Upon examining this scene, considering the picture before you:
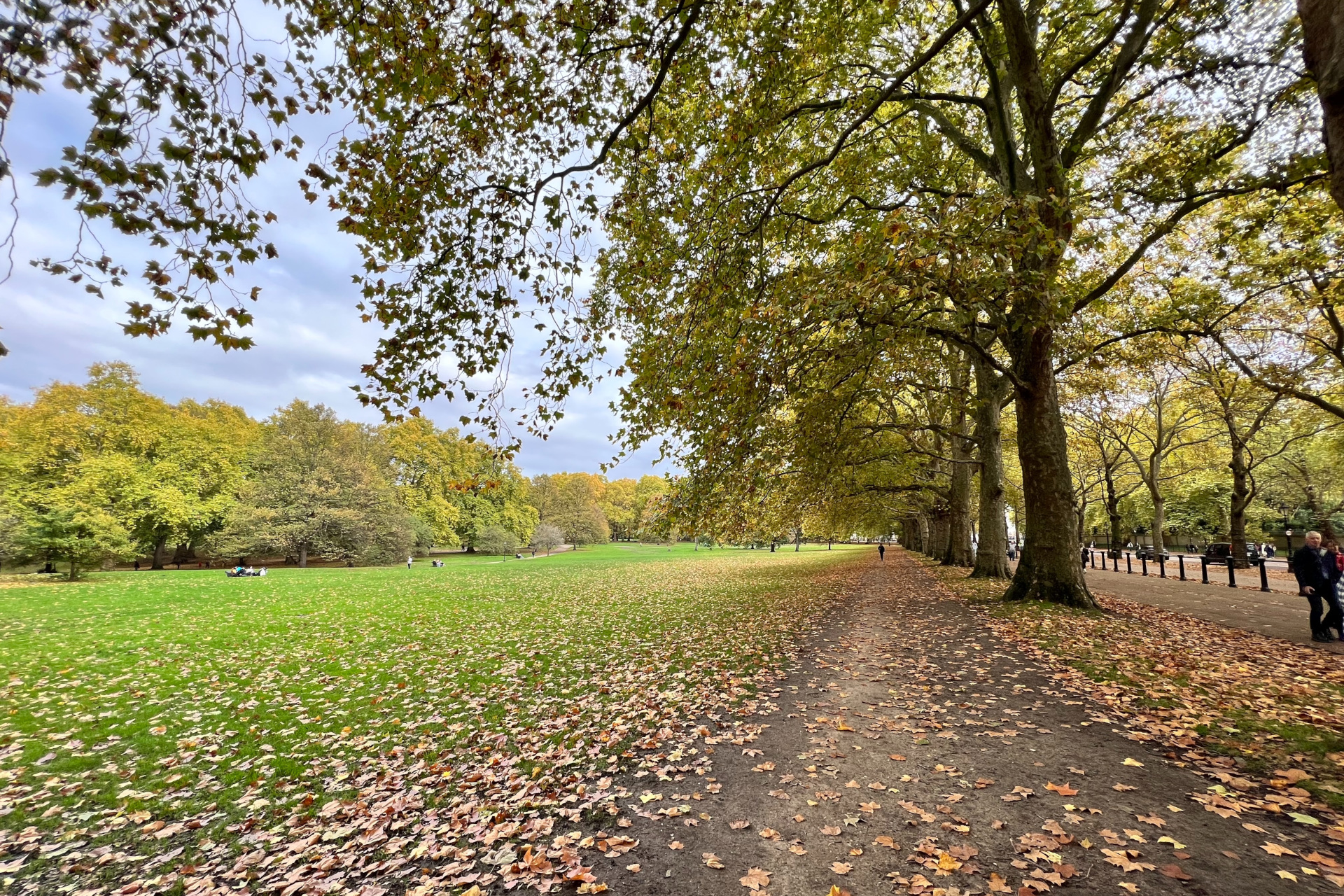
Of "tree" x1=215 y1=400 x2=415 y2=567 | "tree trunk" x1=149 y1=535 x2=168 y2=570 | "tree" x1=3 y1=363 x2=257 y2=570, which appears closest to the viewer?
"tree" x1=3 y1=363 x2=257 y2=570

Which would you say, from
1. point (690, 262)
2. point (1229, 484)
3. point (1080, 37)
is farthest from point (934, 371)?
point (1229, 484)

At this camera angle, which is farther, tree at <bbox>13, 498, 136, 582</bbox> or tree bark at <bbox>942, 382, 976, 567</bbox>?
tree at <bbox>13, 498, 136, 582</bbox>

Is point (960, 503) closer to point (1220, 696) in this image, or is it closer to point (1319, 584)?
point (1319, 584)

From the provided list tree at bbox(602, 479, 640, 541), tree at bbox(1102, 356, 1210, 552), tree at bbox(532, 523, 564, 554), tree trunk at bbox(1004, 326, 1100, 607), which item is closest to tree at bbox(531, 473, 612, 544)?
tree at bbox(532, 523, 564, 554)

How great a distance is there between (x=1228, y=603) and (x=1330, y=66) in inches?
624

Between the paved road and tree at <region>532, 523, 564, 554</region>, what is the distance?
188ft

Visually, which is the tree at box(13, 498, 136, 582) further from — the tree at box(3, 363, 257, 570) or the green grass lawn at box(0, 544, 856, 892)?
the tree at box(3, 363, 257, 570)

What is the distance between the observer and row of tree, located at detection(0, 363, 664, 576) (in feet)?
89.8

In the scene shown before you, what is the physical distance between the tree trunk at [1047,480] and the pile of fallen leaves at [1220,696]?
2.53ft

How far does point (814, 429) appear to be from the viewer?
10.1m

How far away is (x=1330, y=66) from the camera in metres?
3.37

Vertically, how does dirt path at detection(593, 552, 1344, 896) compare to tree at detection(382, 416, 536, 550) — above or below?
below

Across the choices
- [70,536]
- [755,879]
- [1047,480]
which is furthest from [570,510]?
[755,879]

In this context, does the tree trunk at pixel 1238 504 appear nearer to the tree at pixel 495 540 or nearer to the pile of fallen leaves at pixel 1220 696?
the pile of fallen leaves at pixel 1220 696
